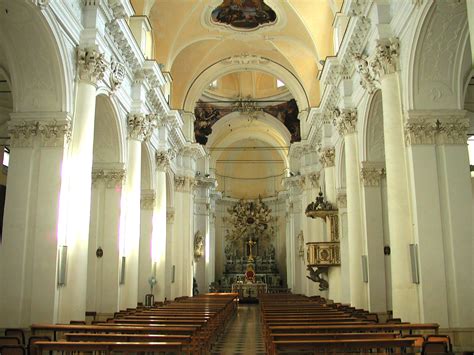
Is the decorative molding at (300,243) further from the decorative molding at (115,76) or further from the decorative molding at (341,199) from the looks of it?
the decorative molding at (115,76)

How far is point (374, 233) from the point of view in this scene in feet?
48.9

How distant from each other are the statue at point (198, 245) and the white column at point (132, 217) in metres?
17.0

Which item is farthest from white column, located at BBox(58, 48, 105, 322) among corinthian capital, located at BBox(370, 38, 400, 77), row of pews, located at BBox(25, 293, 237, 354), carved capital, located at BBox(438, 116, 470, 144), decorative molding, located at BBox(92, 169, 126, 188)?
carved capital, located at BBox(438, 116, 470, 144)

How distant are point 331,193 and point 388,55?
→ 31.1ft

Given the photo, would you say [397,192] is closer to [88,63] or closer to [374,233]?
[374,233]

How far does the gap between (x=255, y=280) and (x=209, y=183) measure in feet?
26.3

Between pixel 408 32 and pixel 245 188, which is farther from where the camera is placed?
pixel 245 188

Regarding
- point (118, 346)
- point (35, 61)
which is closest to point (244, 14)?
point (35, 61)

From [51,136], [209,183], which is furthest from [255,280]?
[51,136]

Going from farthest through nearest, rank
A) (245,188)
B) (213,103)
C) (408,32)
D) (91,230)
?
(245,188)
(213,103)
(91,230)
(408,32)

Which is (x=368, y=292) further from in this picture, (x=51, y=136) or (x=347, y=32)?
(x=51, y=136)

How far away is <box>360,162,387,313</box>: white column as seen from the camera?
14672 mm

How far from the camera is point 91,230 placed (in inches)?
622

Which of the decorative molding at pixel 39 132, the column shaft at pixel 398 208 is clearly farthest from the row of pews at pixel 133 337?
the column shaft at pixel 398 208
